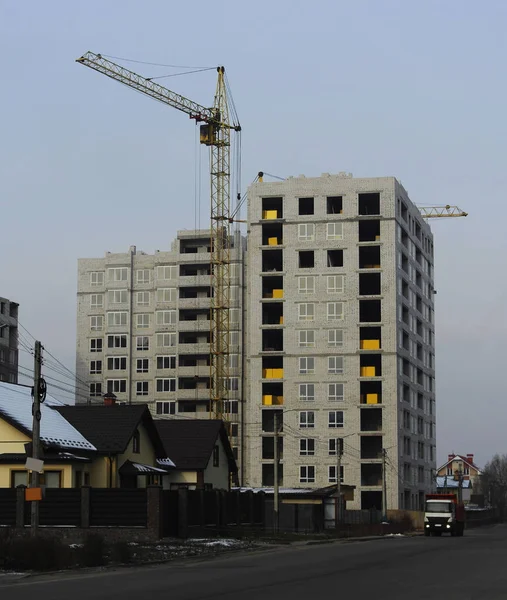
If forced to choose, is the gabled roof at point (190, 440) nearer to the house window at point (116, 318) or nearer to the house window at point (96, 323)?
the house window at point (116, 318)

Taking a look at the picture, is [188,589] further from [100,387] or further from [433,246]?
[433,246]

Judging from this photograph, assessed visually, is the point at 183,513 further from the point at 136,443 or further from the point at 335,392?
the point at 335,392

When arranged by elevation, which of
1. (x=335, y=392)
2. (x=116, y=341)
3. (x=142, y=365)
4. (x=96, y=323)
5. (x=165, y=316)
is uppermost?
(x=165, y=316)

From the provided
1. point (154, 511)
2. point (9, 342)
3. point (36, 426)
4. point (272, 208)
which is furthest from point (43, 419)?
point (9, 342)

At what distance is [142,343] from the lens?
155750 millimetres

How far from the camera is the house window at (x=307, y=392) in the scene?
139000 millimetres

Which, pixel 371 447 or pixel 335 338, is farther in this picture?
pixel 335 338

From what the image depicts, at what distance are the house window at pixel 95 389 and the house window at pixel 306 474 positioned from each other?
3398cm

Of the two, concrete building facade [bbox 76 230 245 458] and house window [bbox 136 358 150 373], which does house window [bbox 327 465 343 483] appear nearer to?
concrete building facade [bbox 76 230 245 458]

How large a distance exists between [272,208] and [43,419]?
3604 inches

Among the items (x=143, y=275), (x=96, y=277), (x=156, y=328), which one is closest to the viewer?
(x=156, y=328)

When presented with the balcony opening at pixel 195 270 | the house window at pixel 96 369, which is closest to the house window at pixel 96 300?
the house window at pixel 96 369

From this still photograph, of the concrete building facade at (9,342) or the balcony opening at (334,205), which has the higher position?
the balcony opening at (334,205)

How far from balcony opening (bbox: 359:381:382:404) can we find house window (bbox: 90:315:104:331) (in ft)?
135
